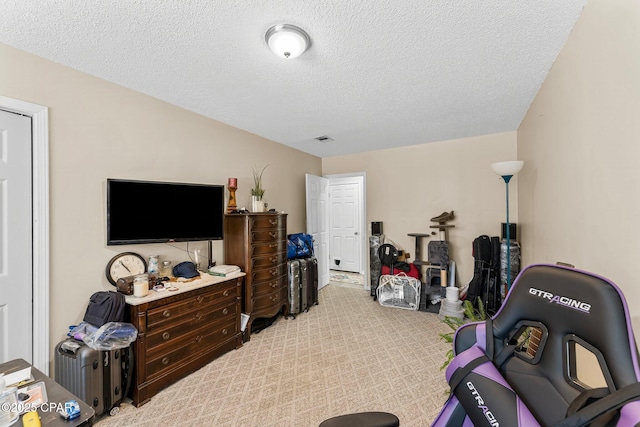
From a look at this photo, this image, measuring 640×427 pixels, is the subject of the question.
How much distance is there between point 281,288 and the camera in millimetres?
3406

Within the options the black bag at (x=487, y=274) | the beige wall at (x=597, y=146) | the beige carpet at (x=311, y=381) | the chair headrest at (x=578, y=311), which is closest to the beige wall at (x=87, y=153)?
the beige carpet at (x=311, y=381)

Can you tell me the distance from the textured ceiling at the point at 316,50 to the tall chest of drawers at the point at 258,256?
124 cm

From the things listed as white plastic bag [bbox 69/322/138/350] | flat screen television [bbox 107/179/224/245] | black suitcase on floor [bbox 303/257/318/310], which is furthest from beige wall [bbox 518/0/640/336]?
flat screen television [bbox 107/179/224/245]

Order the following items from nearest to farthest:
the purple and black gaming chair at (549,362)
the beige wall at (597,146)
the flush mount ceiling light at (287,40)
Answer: the purple and black gaming chair at (549,362)
the beige wall at (597,146)
the flush mount ceiling light at (287,40)

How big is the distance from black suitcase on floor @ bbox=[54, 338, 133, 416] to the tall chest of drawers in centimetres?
122

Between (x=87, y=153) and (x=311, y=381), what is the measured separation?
2.62 m

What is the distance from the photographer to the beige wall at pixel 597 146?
3.54 ft

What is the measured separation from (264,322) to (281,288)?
17.9 inches

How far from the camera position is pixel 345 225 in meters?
6.09

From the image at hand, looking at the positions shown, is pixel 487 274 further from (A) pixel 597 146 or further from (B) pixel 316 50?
(B) pixel 316 50

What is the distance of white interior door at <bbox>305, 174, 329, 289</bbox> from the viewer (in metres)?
4.55

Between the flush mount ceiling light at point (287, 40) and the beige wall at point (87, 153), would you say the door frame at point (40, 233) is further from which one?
the flush mount ceiling light at point (287, 40)

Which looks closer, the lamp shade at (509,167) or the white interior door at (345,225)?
the lamp shade at (509,167)

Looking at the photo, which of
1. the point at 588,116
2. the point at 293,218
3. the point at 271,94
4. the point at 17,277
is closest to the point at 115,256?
the point at 17,277
